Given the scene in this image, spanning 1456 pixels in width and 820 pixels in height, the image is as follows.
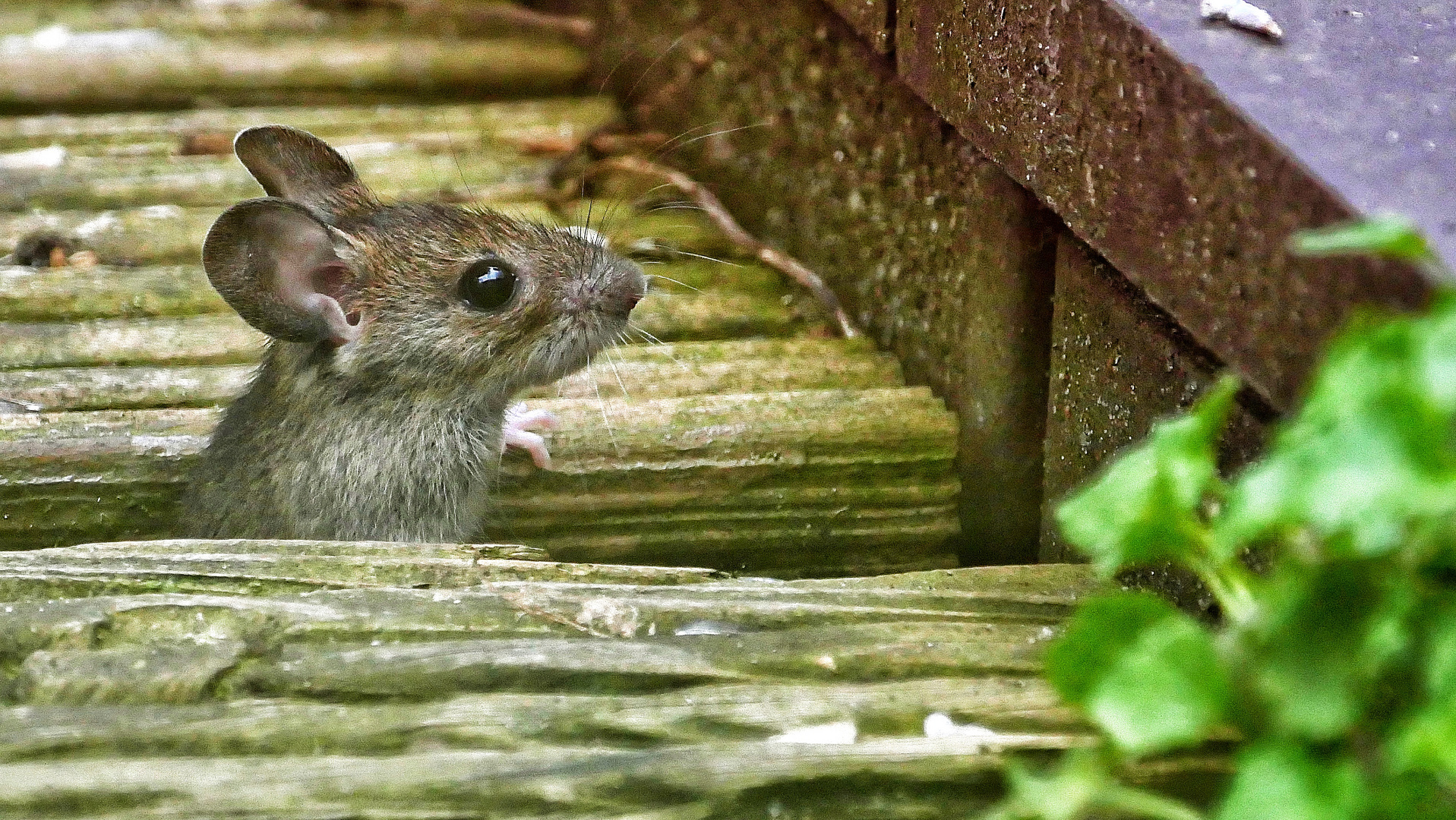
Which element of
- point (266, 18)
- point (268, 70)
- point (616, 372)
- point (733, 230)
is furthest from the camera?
point (266, 18)

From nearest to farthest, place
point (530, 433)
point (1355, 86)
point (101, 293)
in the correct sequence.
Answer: point (1355, 86)
point (530, 433)
point (101, 293)

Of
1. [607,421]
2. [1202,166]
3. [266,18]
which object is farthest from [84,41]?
[1202,166]

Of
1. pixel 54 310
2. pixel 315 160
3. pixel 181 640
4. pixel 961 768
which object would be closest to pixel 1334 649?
pixel 961 768

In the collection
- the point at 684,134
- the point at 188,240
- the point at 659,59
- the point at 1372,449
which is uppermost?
the point at 659,59

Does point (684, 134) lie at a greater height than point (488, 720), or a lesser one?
greater

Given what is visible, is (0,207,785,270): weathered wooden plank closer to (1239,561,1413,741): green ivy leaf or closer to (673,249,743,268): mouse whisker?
(673,249,743,268): mouse whisker

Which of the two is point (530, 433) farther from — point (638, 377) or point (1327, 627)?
point (1327, 627)
